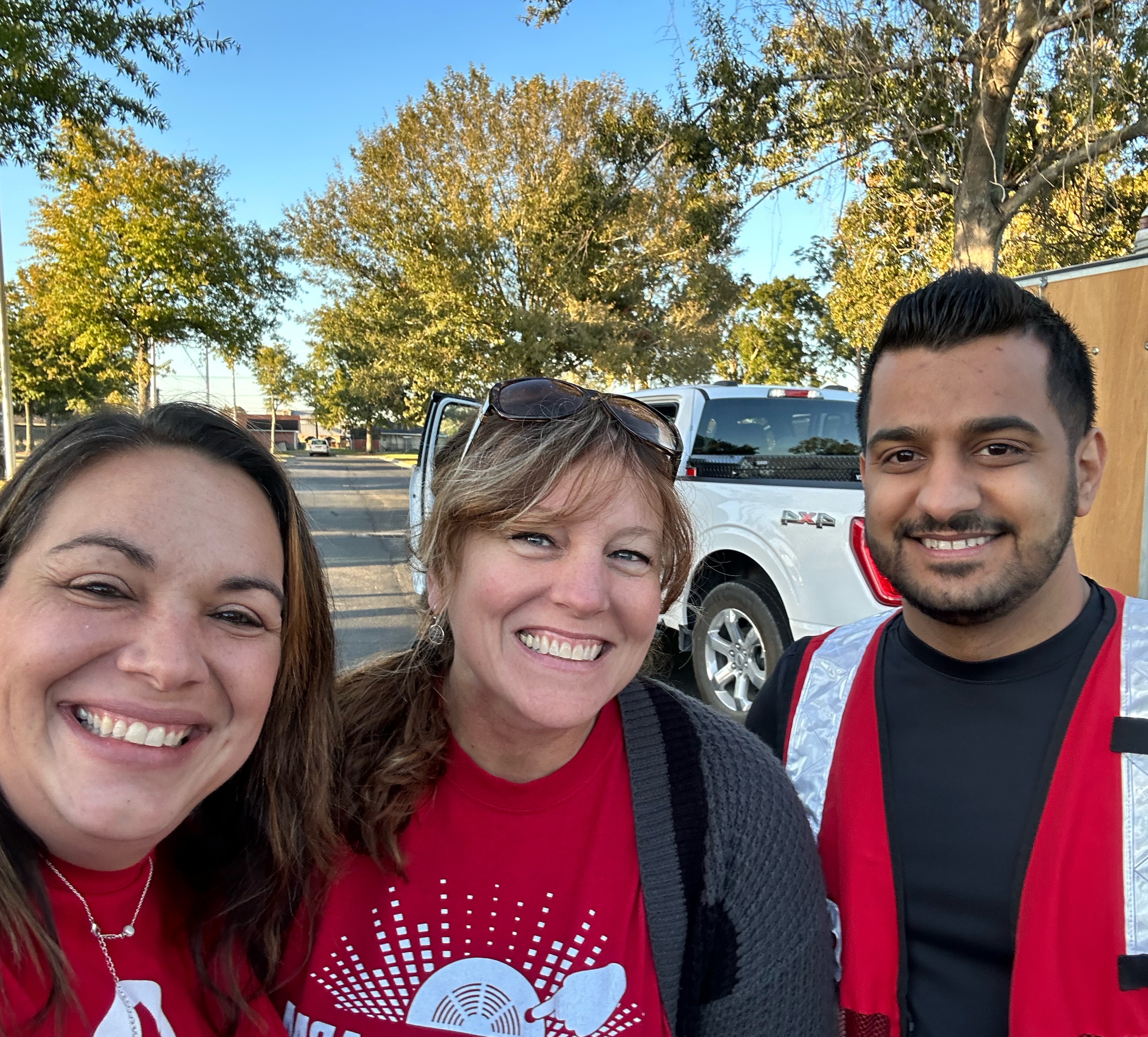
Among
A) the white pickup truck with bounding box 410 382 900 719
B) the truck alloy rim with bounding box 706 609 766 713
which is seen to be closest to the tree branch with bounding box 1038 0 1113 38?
the white pickup truck with bounding box 410 382 900 719

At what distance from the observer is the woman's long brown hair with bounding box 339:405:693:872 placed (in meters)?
1.64

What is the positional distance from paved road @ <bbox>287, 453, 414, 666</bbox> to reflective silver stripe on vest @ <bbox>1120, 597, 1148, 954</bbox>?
160cm

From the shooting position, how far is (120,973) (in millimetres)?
1337

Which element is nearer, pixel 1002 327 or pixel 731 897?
pixel 731 897

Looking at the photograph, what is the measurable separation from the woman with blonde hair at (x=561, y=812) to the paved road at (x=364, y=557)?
1.37ft

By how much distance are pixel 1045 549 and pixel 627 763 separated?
963 millimetres

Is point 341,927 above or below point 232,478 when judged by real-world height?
below

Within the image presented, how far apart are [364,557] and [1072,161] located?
32.0 ft

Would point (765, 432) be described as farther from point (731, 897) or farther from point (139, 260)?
point (139, 260)

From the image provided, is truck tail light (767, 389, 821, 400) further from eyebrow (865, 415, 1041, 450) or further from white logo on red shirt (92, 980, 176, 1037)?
white logo on red shirt (92, 980, 176, 1037)

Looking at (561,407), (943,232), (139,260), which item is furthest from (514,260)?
(561,407)

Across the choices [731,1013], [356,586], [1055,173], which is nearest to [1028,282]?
[1055,173]

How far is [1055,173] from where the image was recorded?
712 centimetres

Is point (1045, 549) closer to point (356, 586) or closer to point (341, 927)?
point (341, 927)
